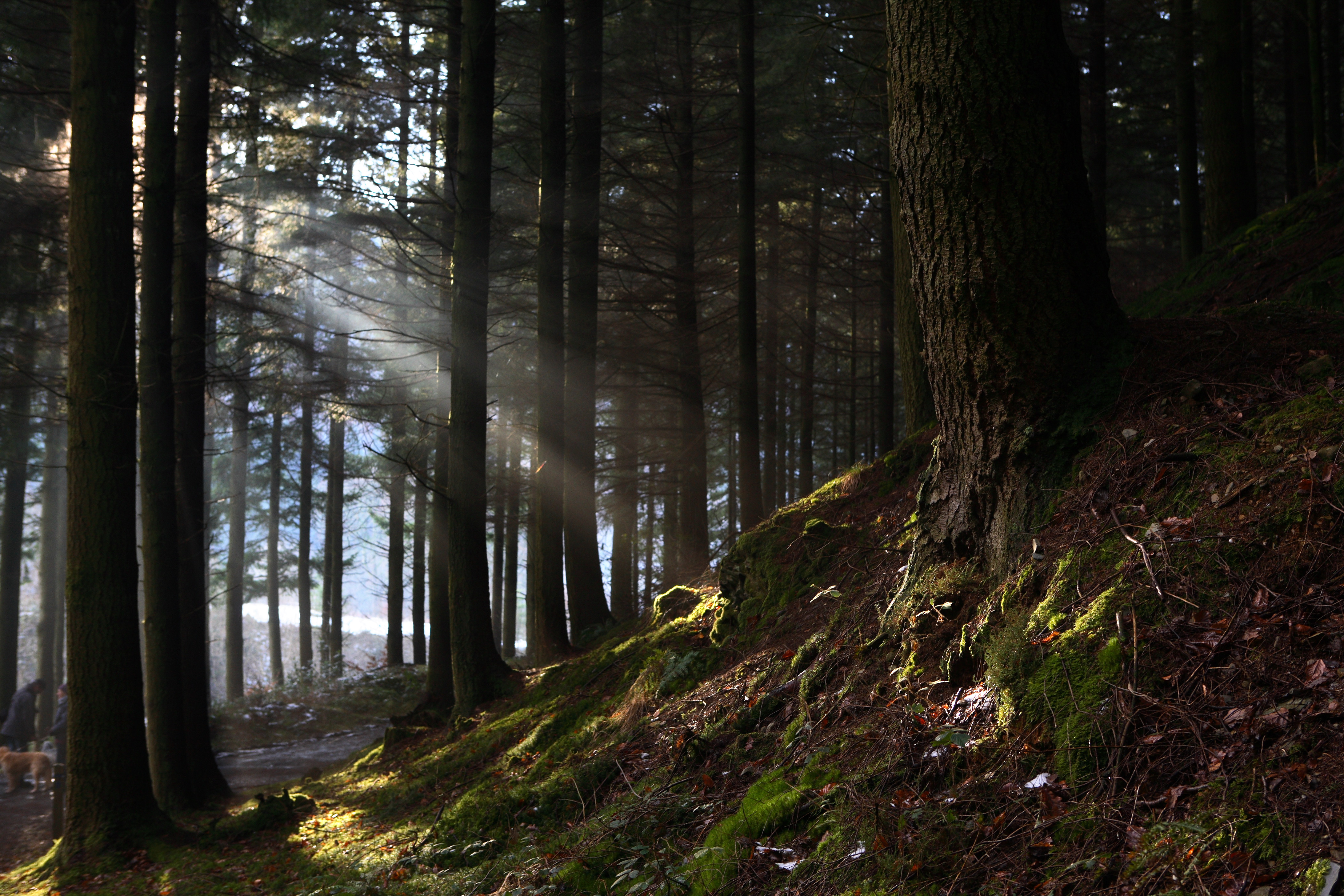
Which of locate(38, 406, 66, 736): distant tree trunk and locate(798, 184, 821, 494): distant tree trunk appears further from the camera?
locate(38, 406, 66, 736): distant tree trunk

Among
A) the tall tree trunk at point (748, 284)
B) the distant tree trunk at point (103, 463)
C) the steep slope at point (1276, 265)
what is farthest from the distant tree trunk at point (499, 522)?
the steep slope at point (1276, 265)

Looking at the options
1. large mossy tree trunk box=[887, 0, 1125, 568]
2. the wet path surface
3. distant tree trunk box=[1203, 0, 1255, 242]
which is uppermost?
distant tree trunk box=[1203, 0, 1255, 242]

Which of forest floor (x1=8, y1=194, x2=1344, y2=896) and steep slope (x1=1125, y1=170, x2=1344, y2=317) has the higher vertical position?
steep slope (x1=1125, y1=170, x2=1344, y2=317)

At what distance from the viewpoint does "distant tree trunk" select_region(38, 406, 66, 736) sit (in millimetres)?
19812

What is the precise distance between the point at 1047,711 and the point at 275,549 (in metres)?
29.4

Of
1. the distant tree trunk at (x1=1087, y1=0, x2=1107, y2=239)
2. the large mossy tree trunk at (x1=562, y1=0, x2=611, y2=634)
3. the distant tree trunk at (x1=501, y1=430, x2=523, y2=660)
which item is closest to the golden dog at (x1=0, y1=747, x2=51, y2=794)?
the distant tree trunk at (x1=501, y1=430, x2=523, y2=660)

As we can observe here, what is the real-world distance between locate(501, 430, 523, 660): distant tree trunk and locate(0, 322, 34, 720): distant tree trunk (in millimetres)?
9958

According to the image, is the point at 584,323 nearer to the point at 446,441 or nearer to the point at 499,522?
the point at 446,441

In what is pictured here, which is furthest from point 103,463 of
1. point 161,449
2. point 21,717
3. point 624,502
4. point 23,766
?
point 21,717

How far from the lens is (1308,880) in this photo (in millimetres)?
1931

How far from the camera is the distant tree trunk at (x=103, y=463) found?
7.09m

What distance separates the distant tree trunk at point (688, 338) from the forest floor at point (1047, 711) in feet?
26.7

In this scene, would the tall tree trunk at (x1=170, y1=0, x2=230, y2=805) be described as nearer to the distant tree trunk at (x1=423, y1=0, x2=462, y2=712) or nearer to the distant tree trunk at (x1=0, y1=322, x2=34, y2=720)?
the distant tree trunk at (x1=423, y1=0, x2=462, y2=712)

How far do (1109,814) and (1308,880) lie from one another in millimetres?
589
